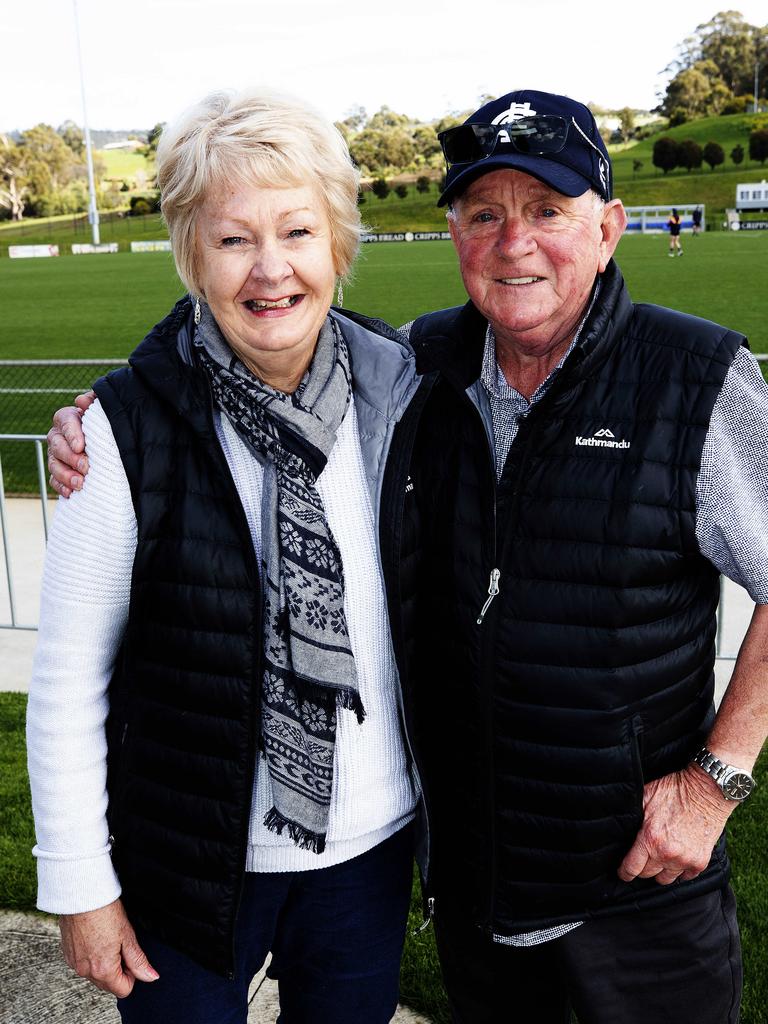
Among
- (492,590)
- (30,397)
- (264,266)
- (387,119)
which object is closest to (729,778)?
(492,590)

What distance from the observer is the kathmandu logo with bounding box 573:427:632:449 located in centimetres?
185

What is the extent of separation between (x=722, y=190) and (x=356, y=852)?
73908mm

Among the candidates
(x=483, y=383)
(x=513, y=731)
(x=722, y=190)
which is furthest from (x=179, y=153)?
(x=722, y=190)

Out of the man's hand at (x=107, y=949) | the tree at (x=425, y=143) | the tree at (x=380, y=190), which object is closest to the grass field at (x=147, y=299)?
the man's hand at (x=107, y=949)

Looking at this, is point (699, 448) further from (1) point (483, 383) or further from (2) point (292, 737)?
(2) point (292, 737)

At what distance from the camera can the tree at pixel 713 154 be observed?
74.3m

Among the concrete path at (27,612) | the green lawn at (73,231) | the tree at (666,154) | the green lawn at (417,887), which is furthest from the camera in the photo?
the green lawn at (73,231)

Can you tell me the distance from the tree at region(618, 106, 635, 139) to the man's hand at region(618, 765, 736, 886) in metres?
115

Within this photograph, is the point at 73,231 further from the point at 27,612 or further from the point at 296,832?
the point at 296,832

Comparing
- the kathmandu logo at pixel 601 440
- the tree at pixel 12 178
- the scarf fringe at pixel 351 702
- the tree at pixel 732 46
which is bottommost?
the scarf fringe at pixel 351 702

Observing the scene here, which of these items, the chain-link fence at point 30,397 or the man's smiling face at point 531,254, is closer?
Answer: the man's smiling face at point 531,254

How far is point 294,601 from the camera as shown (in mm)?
1796

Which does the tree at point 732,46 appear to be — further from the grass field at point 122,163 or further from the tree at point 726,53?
the grass field at point 122,163

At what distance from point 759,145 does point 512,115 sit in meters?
82.2
